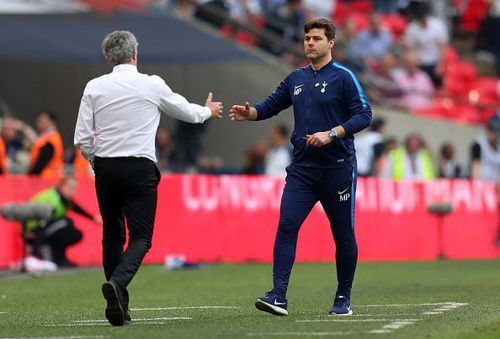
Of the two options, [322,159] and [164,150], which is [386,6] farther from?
[322,159]

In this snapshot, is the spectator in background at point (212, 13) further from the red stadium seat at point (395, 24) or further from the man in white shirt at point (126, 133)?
the man in white shirt at point (126, 133)

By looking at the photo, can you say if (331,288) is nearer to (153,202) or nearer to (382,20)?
(153,202)

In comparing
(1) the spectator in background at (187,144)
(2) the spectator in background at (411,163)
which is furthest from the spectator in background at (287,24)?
(2) the spectator in background at (411,163)

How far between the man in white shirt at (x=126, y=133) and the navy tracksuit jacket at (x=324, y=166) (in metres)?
0.94

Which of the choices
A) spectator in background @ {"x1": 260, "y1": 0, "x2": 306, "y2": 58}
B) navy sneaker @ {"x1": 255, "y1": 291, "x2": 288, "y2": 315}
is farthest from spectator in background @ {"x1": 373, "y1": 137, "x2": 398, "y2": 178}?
navy sneaker @ {"x1": 255, "y1": 291, "x2": 288, "y2": 315}

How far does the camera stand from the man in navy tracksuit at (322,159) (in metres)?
10.7

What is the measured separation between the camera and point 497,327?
9531 mm

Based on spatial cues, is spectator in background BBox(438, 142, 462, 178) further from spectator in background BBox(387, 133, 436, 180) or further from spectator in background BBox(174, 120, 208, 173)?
spectator in background BBox(174, 120, 208, 173)

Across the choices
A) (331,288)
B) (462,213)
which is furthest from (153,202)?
(462,213)

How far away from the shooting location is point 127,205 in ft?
33.4

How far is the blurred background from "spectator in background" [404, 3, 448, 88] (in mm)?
29

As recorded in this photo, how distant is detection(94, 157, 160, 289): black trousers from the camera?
10094mm

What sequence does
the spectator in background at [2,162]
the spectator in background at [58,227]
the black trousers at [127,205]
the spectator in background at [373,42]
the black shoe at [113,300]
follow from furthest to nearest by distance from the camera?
the spectator in background at [373,42] → the spectator in background at [2,162] → the spectator in background at [58,227] → the black trousers at [127,205] → the black shoe at [113,300]

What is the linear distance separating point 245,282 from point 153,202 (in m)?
5.65
